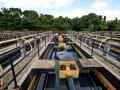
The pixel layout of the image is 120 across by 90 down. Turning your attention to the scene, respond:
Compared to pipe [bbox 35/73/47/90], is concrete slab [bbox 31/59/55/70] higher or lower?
higher

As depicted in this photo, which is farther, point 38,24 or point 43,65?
point 38,24

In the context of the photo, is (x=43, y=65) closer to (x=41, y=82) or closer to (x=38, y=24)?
(x=41, y=82)

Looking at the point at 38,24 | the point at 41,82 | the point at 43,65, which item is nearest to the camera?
the point at 43,65

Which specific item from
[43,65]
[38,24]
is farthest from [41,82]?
[38,24]

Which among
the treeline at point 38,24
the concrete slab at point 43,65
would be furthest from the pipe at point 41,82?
the treeline at point 38,24

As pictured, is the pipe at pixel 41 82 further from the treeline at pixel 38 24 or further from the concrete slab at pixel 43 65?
the treeline at pixel 38 24

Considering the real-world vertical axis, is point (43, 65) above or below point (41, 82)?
above

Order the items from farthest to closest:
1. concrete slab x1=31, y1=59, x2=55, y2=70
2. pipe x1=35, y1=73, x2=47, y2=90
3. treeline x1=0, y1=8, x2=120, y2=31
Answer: treeline x1=0, y1=8, x2=120, y2=31 → pipe x1=35, y1=73, x2=47, y2=90 → concrete slab x1=31, y1=59, x2=55, y2=70

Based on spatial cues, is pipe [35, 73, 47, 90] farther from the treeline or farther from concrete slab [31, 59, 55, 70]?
the treeline

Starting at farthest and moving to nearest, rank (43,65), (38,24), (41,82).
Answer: (38,24)
(41,82)
(43,65)

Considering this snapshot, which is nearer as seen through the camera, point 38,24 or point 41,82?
point 41,82

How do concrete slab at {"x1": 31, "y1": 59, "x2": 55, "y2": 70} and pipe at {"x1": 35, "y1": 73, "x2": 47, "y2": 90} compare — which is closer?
concrete slab at {"x1": 31, "y1": 59, "x2": 55, "y2": 70}

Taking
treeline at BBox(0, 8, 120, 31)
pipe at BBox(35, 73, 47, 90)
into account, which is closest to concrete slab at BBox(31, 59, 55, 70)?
pipe at BBox(35, 73, 47, 90)

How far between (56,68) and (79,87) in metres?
1.17
